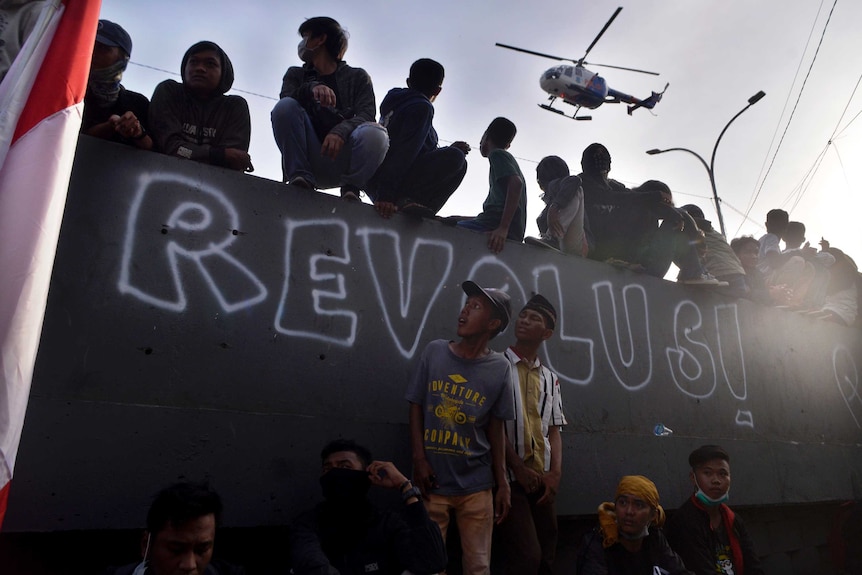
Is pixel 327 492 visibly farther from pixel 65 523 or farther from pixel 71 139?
pixel 71 139

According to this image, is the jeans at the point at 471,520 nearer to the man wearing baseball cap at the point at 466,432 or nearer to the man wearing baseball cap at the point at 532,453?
the man wearing baseball cap at the point at 466,432

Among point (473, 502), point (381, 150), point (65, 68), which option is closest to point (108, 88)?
point (65, 68)

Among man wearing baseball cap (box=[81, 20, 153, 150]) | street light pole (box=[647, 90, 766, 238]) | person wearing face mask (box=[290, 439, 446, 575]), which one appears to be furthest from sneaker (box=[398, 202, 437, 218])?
street light pole (box=[647, 90, 766, 238])

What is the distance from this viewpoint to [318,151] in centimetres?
421

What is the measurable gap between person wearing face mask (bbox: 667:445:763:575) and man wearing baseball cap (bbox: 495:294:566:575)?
971 mm

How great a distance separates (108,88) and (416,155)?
1941 millimetres

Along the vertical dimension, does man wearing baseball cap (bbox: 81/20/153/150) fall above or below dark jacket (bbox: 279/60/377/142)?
below

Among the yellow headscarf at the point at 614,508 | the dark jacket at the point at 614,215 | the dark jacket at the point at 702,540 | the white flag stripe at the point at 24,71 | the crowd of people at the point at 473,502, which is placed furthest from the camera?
the dark jacket at the point at 614,215

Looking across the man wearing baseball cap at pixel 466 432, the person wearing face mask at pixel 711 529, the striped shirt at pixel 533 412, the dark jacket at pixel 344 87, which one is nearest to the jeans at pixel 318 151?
the dark jacket at pixel 344 87

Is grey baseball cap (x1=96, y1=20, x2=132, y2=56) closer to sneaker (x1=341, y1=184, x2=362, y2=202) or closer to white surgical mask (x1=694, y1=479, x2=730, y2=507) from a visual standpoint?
sneaker (x1=341, y1=184, x2=362, y2=202)

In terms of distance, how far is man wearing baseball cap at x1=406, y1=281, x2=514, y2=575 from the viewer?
3.36m

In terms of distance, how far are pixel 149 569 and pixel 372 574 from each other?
0.97 metres

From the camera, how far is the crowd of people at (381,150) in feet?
12.4

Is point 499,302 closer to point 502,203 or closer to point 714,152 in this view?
point 502,203
